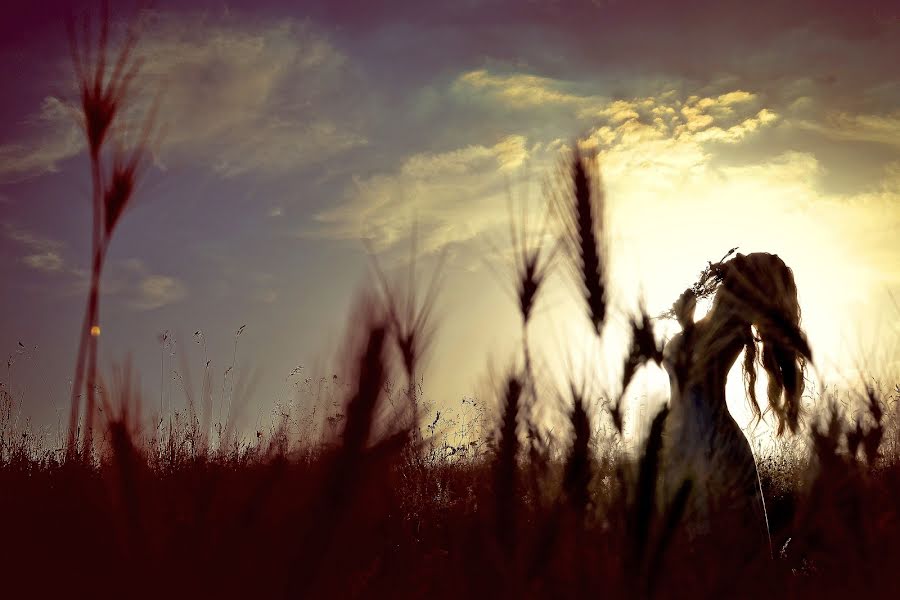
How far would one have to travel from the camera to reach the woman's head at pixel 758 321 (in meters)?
3.43

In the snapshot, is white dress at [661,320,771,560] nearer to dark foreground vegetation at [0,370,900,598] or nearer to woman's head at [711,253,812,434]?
woman's head at [711,253,812,434]

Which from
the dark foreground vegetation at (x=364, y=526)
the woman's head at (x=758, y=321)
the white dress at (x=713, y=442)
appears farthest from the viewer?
the woman's head at (x=758, y=321)

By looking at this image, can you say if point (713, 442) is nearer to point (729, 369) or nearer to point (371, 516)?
point (729, 369)

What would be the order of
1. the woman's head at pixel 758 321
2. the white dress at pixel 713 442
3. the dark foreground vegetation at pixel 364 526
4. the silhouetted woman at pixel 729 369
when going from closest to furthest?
the dark foreground vegetation at pixel 364 526
the white dress at pixel 713 442
the silhouetted woman at pixel 729 369
the woman's head at pixel 758 321

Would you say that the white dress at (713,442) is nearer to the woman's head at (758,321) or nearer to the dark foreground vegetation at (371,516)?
the woman's head at (758,321)

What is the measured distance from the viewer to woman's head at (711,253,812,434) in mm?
3432

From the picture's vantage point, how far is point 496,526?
3.53 ft

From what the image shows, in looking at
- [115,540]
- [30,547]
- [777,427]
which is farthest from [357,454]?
[777,427]

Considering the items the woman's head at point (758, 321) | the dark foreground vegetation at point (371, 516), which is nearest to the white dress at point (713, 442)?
the woman's head at point (758, 321)

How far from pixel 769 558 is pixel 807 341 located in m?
1.00

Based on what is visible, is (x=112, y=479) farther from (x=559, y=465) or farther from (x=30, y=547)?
(x=559, y=465)

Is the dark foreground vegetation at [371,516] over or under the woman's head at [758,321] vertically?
under

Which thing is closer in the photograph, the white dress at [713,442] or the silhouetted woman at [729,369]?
the white dress at [713,442]

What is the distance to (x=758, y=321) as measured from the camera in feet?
10.7
